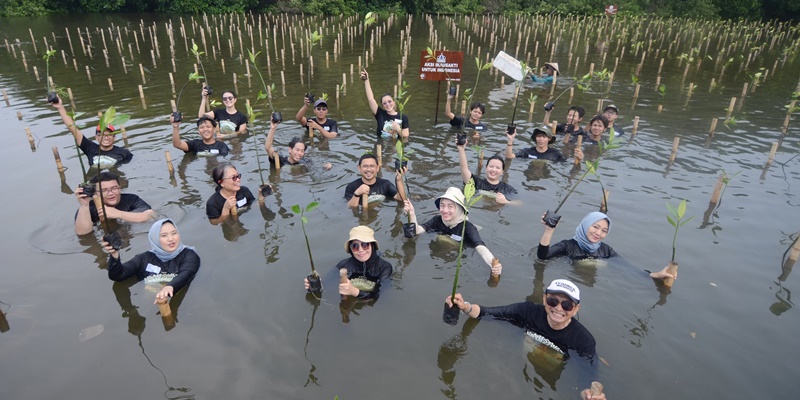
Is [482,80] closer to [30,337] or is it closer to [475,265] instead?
[475,265]

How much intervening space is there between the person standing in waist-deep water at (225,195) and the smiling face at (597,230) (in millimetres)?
6517

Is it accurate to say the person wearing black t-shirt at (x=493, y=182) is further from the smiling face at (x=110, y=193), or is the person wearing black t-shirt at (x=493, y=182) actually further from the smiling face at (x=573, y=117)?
the smiling face at (x=110, y=193)

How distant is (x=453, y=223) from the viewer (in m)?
7.83

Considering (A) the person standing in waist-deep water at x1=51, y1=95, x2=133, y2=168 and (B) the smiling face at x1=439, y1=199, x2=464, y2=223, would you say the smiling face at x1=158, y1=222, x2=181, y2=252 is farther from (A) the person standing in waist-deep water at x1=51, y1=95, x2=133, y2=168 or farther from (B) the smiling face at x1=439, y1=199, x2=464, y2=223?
(A) the person standing in waist-deep water at x1=51, y1=95, x2=133, y2=168

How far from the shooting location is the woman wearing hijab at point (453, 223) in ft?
23.9

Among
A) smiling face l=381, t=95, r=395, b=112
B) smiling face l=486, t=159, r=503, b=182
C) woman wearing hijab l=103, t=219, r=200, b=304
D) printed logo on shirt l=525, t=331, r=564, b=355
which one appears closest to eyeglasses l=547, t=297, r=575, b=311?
printed logo on shirt l=525, t=331, r=564, b=355

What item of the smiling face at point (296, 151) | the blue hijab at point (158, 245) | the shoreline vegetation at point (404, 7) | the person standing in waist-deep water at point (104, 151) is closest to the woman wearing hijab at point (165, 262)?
the blue hijab at point (158, 245)

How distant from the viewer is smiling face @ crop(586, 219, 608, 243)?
6.99 metres

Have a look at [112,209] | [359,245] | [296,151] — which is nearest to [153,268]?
[112,209]

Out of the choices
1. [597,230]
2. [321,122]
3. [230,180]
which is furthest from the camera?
[321,122]

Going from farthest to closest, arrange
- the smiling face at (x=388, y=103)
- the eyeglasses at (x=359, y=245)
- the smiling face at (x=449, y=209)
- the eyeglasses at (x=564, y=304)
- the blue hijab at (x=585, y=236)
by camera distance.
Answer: the smiling face at (x=388, y=103) < the smiling face at (x=449, y=209) < the blue hijab at (x=585, y=236) < the eyeglasses at (x=359, y=245) < the eyeglasses at (x=564, y=304)

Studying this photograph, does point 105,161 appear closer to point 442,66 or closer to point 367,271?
point 367,271

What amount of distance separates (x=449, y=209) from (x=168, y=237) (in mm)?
4473

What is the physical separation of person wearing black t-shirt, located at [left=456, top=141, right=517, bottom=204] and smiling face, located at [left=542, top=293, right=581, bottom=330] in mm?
4434
